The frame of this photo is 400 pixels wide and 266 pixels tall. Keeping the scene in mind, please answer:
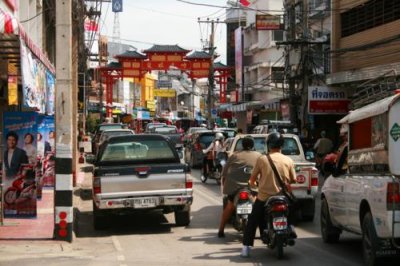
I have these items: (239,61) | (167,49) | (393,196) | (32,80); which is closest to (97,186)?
(32,80)

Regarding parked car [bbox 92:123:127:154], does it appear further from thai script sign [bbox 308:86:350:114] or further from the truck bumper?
the truck bumper

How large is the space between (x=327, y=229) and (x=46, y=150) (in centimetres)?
924

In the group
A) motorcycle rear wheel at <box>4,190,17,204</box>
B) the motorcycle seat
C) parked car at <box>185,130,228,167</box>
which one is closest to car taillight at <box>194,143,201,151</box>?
parked car at <box>185,130,228,167</box>

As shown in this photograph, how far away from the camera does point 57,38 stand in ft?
36.9

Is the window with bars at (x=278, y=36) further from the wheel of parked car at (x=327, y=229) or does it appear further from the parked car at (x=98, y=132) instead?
the wheel of parked car at (x=327, y=229)

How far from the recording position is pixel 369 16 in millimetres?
29672

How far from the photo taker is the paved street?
950 centimetres

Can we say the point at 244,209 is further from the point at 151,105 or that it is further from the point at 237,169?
the point at 151,105

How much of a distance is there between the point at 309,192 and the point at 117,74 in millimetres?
46205

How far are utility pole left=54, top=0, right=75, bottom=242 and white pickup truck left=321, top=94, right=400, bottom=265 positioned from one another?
429cm

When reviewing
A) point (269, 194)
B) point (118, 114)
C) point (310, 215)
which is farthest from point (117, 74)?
point (269, 194)

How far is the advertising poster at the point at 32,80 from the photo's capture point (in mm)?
10117

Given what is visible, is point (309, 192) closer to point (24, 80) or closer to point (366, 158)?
point (366, 158)

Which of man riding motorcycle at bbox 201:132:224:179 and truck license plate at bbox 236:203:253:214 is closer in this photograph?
truck license plate at bbox 236:203:253:214
